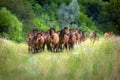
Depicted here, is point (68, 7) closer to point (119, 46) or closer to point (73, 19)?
point (73, 19)

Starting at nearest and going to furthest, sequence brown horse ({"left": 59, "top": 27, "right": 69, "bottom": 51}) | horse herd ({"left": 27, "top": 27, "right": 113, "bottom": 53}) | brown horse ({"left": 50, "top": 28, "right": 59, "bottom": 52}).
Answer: horse herd ({"left": 27, "top": 27, "right": 113, "bottom": 53}) → brown horse ({"left": 50, "top": 28, "right": 59, "bottom": 52}) → brown horse ({"left": 59, "top": 27, "right": 69, "bottom": 51})

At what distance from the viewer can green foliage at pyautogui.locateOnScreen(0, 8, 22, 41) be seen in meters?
9.30

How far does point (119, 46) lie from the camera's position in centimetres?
620

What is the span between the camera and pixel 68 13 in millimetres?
10102

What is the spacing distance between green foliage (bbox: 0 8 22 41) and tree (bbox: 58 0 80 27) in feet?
3.13

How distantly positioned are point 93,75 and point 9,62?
1.29 metres

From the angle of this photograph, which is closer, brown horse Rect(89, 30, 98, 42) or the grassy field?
the grassy field

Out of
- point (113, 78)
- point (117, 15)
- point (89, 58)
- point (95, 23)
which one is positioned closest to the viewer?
point (113, 78)

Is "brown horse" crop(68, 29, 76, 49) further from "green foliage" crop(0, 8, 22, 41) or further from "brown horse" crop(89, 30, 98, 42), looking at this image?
"green foliage" crop(0, 8, 22, 41)

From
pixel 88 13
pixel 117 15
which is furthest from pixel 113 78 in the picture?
pixel 88 13

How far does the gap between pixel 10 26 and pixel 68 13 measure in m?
1.38

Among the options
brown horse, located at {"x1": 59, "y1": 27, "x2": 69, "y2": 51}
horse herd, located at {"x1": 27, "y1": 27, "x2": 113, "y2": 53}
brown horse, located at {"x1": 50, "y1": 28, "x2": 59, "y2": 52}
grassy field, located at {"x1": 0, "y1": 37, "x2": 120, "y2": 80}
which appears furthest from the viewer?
brown horse, located at {"x1": 59, "y1": 27, "x2": 69, "y2": 51}

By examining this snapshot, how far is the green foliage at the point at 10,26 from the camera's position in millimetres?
9299

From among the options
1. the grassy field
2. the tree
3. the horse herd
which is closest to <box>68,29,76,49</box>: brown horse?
the horse herd
